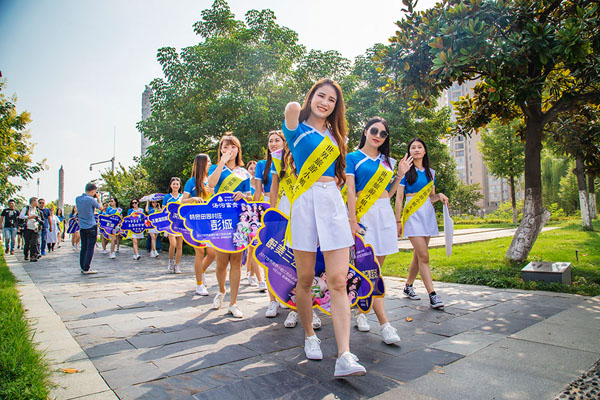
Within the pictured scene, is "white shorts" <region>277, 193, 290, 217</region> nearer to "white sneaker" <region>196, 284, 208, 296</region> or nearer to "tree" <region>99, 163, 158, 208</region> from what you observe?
"white sneaker" <region>196, 284, 208, 296</region>

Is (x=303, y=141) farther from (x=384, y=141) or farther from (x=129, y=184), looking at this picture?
(x=129, y=184)

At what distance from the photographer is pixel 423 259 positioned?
15.6ft

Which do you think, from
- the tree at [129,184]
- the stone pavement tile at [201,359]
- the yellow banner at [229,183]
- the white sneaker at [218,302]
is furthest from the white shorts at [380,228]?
the tree at [129,184]

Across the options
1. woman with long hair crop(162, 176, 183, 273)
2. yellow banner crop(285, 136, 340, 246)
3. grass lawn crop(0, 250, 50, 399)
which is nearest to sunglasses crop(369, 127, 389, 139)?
yellow banner crop(285, 136, 340, 246)

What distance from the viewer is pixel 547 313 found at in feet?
13.7

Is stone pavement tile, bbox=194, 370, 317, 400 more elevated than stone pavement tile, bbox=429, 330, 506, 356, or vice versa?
stone pavement tile, bbox=194, 370, 317, 400

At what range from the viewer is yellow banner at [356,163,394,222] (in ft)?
12.0

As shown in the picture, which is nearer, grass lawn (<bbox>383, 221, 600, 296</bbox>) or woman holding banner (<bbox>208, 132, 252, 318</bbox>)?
woman holding banner (<bbox>208, 132, 252, 318</bbox>)

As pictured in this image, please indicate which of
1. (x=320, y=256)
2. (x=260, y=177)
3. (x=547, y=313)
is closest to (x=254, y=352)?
(x=320, y=256)

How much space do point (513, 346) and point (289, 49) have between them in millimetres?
16915

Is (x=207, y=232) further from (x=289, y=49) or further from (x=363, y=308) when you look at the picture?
(x=289, y=49)

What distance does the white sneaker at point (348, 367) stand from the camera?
247 centimetres

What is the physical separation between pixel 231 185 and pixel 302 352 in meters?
2.31

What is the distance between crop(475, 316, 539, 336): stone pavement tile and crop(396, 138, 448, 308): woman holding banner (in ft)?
2.80
